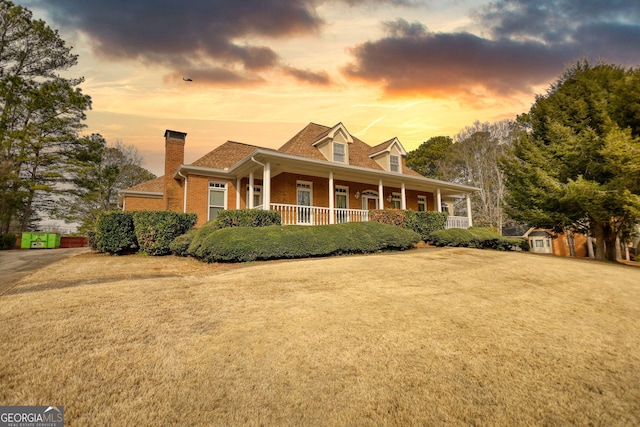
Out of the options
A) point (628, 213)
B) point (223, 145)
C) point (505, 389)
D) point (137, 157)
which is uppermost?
point (137, 157)

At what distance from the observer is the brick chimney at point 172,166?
53.3 ft

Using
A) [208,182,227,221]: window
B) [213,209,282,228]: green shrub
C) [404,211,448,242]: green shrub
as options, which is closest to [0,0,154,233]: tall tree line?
[208,182,227,221]: window

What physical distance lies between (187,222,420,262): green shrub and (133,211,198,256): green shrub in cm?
150

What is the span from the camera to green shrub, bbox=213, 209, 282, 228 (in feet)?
35.9

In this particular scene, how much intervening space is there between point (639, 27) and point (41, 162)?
3662cm

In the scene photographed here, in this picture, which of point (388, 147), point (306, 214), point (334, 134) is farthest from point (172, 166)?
point (388, 147)

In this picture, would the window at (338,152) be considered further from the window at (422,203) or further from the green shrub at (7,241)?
the green shrub at (7,241)

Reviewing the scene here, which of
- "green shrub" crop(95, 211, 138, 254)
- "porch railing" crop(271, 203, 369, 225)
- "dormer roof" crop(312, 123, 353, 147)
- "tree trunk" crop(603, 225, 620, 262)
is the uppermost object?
"dormer roof" crop(312, 123, 353, 147)

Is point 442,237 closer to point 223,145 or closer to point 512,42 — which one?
point 512,42

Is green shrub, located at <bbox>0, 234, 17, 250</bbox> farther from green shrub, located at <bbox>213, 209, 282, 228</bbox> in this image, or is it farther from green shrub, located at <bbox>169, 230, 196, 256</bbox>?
green shrub, located at <bbox>213, 209, 282, 228</bbox>

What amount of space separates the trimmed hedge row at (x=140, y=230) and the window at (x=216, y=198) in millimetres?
3831

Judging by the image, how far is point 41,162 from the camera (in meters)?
23.3

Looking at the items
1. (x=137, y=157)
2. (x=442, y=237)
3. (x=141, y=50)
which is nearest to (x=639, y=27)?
(x=442, y=237)

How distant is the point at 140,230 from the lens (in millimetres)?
11133
